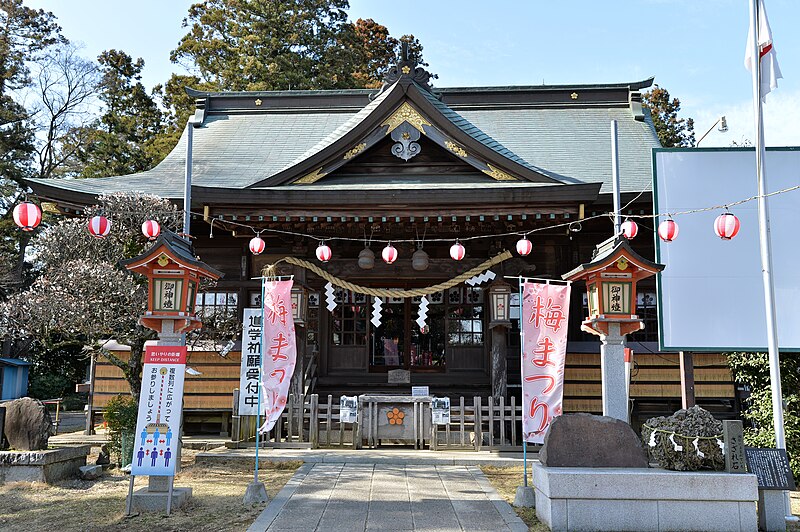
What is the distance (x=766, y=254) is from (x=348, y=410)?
276 inches

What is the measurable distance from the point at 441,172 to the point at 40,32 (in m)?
25.4

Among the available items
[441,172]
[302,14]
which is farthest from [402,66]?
[302,14]

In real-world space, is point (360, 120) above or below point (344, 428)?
above

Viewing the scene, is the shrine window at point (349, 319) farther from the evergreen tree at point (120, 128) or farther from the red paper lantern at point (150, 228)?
the evergreen tree at point (120, 128)

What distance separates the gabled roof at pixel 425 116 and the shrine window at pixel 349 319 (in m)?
2.74

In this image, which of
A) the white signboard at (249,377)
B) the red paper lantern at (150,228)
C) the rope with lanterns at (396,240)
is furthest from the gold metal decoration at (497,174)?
the red paper lantern at (150,228)

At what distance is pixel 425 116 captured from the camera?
12961 mm

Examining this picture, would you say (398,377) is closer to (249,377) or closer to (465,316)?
(465,316)

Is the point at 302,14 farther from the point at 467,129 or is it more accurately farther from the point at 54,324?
the point at 54,324

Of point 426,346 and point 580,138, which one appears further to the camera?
point 580,138

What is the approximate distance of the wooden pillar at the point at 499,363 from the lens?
12203 millimetres

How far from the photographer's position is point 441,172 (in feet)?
43.3

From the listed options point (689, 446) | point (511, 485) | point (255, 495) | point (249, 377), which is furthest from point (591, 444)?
point (249, 377)

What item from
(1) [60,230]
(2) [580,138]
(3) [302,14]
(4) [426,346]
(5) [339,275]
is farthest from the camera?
(3) [302,14]
